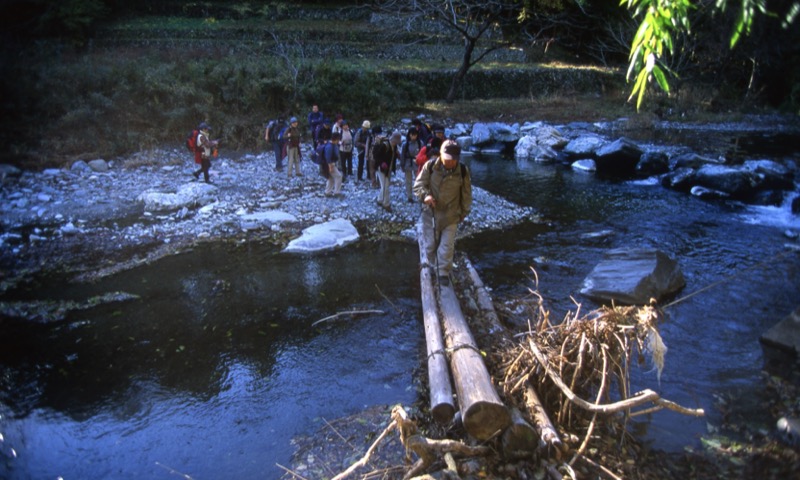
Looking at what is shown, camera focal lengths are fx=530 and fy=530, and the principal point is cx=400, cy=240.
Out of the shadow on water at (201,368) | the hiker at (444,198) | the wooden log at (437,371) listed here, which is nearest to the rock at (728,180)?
the shadow on water at (201,368)

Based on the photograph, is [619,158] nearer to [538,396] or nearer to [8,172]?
[538,396]

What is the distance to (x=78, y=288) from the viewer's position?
9047 millimetres

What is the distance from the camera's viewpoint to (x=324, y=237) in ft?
36.6

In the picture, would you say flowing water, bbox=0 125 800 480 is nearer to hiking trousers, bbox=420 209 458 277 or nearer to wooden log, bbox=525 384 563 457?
hiking trousers, bbox=420 209 458 277

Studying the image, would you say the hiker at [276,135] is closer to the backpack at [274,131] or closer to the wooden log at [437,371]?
the backpack at [274,131]

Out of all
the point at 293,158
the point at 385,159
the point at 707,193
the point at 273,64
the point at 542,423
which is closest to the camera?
the point at 542,423

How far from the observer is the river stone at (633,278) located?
8.60 meters

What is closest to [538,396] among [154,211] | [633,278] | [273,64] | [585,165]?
[633,278]

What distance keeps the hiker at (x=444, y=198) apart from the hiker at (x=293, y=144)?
7.89m

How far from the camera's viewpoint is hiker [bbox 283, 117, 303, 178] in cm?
1452

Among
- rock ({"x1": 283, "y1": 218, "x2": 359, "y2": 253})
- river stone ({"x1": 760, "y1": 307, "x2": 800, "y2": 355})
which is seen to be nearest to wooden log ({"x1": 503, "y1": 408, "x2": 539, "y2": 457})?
river stone ({"x1": 760, "y1": 307, "x2": 800, "y2": 355})

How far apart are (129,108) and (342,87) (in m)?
8.21

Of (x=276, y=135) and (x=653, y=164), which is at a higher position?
(x=276, y=135)

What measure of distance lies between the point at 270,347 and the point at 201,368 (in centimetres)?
95
